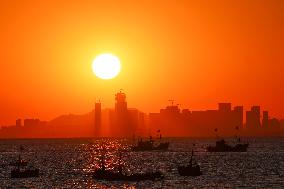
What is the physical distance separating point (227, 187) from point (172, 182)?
16143mm

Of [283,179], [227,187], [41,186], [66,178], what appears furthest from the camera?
[66,178]

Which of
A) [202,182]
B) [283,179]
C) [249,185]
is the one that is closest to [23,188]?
[202,182]

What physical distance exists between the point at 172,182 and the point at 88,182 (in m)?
17.7

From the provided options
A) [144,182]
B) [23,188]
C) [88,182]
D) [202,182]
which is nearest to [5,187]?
[23,188]

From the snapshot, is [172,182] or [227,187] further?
[172,182]

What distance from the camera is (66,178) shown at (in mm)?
148125

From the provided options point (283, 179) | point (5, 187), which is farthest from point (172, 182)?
point (5, 187)

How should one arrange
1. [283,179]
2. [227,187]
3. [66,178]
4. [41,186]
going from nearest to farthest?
[227,187] → [41,186] → [283,179] → [66,178]

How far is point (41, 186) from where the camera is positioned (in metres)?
129

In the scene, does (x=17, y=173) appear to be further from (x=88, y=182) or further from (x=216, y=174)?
(x=216, y=174)

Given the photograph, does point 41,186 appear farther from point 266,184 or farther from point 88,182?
point 266,184

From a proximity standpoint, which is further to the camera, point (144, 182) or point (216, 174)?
point (216, 174)

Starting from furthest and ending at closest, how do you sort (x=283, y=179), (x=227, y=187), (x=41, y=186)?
(x=283, y=179)
(x=41, y=186)
(x=227, y=187)

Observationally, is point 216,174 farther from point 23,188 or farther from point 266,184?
point 23,188
